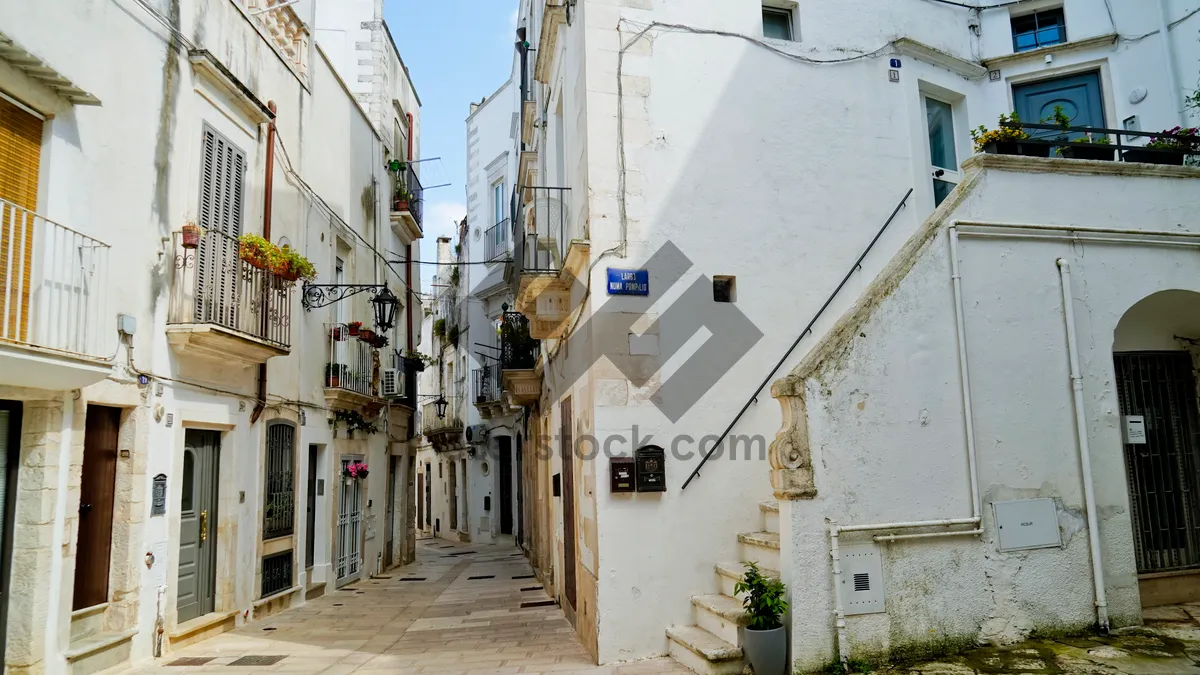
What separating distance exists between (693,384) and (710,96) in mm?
2943

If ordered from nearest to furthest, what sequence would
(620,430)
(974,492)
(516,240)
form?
(974,492) < (620,430) < (516,240)

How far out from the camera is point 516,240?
31.6 feet

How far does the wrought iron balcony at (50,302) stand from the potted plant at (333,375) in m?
5.40

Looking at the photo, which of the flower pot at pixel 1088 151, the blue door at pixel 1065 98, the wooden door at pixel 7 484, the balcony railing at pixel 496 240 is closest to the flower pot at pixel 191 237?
the wooden door at pixel 7 484

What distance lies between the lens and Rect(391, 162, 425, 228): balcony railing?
55.8 feet

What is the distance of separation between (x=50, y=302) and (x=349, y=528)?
832 cm

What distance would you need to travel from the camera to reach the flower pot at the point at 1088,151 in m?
7.01

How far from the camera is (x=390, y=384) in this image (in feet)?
49.6

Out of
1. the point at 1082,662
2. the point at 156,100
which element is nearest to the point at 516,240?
the point at 156,100

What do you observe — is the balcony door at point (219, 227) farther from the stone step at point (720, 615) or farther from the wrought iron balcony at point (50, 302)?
the stone step at point (720, 615)

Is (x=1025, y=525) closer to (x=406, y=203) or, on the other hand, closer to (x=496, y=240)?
(x=406, y=203)

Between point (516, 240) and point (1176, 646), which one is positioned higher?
point (516, 240)

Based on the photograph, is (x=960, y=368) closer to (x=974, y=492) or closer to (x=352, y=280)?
(x=974, y=492)

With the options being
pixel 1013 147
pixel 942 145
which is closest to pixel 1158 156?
pixel 1013 147
